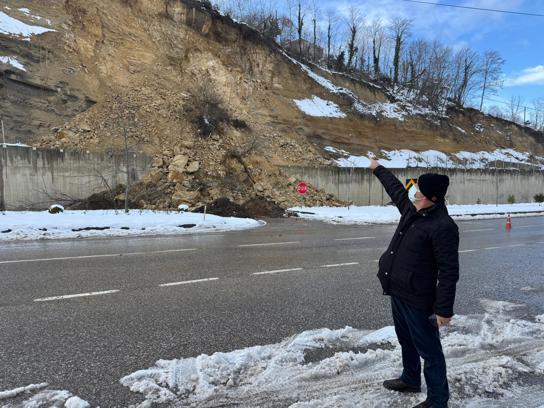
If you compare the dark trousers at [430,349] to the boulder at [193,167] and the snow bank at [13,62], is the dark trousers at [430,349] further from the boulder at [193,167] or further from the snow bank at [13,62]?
the snow bank at [13,62]

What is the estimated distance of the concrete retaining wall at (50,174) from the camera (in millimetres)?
21344

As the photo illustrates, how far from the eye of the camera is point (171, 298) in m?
6.21

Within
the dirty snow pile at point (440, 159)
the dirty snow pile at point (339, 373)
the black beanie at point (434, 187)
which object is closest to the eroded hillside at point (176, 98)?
the dirty snow pile at point (440, 159)

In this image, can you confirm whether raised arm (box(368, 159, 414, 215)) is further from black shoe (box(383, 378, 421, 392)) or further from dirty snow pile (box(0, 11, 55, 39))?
dirty snow pile (box(0, 11, 55, 39))

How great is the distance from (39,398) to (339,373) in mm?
2452

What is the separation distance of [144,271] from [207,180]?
17794 mm

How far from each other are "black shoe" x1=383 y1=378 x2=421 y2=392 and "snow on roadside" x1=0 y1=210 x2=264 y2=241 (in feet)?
39.7

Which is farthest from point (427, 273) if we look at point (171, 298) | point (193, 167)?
point (193, 167)

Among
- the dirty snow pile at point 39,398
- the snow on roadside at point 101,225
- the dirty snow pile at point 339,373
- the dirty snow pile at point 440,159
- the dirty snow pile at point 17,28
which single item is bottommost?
the dirty snow pile at point 339,373

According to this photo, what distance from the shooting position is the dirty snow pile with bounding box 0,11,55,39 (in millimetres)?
28100

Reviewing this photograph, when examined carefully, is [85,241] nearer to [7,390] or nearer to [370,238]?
[370,238]

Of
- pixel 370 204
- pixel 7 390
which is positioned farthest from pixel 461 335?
pixel 370 204

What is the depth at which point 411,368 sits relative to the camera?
3582mm

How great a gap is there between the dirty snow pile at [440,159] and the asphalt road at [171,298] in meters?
27.9
